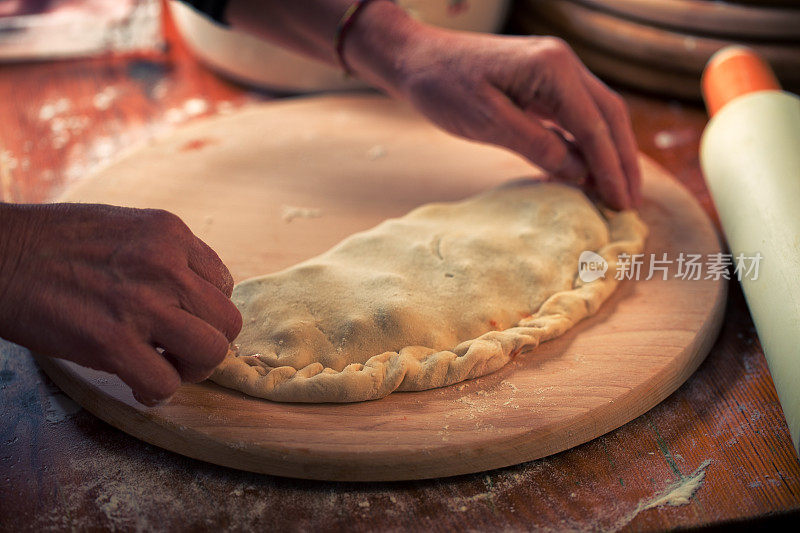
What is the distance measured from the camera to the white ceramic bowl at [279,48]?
2.11m

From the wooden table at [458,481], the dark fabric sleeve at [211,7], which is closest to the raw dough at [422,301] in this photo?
the wooden table at [458,481]

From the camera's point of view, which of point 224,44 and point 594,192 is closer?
point 594,192

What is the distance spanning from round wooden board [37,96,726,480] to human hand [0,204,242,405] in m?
0.15

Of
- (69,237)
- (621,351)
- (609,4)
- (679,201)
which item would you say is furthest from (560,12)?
(69,237)

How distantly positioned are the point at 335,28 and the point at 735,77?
3.20ft

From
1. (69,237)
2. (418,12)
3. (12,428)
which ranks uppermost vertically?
(69,237)

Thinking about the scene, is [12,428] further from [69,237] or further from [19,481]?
[69,237]

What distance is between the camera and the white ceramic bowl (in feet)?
6.93

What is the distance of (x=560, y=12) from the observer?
2.33m

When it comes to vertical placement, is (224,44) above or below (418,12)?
below

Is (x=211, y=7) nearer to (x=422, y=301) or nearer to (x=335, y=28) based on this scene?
(x=335, y=28)

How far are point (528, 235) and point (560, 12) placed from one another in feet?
3.93

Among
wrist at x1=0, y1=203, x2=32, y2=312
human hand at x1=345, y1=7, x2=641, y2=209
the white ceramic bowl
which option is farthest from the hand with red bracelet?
wrist at x1=0, y1=203, x2=32, y2=312

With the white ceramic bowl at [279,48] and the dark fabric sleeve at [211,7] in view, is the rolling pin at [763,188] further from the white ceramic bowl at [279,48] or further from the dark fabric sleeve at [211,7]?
the dark fabric sleeve at [211,7]
